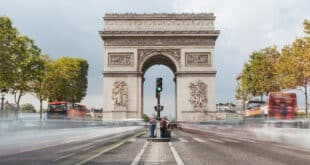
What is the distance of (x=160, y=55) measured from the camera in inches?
2474

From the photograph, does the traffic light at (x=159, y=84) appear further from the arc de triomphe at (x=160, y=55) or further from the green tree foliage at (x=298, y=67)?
the arc de triomphe at (x=160, y=55)

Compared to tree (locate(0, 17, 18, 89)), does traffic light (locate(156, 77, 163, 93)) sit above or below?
below

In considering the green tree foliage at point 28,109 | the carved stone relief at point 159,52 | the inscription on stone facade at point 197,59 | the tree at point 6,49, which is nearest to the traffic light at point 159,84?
the green tree foliage at point 28,109

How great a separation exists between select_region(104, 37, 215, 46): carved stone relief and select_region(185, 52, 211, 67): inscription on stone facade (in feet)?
4.50

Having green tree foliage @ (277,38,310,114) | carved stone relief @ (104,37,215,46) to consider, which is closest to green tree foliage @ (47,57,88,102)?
carved stone relief @ (104,37,215,46)

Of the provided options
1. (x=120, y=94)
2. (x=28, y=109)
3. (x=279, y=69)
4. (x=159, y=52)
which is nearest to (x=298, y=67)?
(x=279, y=69)

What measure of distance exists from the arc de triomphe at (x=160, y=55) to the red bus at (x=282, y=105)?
72.7ft

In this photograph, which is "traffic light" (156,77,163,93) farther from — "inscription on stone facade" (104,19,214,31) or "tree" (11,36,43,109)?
"inscription on stone facade" (104,19,214,31)

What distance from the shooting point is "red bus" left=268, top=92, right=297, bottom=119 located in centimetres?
3938

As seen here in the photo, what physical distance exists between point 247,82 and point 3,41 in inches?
1425

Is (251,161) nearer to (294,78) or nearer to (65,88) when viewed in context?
(294,78)

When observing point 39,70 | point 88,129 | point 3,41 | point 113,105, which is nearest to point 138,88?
point 113,105

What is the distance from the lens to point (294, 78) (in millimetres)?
45906

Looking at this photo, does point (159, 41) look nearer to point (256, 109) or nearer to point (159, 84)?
point (256, 109)
